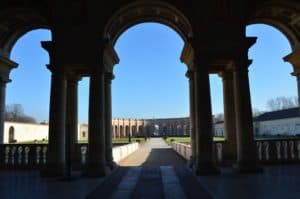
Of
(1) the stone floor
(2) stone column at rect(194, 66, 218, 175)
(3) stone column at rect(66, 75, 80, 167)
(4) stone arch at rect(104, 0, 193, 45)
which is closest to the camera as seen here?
(1) the stone floor

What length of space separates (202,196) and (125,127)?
9678 centimetres

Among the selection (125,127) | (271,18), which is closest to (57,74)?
(271,18)

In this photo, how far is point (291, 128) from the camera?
57344 mm

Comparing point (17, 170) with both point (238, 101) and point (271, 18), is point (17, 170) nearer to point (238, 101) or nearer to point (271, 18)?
point (238, 101)

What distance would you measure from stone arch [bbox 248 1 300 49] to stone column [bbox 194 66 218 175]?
402cm

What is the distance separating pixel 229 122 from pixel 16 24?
510 inches

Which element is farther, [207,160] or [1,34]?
[1,34]

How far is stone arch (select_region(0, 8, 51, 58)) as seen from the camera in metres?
13.7

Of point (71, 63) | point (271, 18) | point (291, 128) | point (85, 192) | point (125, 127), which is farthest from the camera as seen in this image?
point (125, 127)

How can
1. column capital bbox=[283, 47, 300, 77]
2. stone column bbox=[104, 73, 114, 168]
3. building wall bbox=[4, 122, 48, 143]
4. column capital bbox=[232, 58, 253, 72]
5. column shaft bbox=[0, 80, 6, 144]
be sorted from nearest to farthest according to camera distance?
1. column capital bbox=[232, 58, 253, 72]
2. stone column bbox=[104, 73, 114, 168]
3. column capital bbox=[283, 47, 300, 77]
4. column shaft bbox=[0, 80, 6, 144]
5. building wall bbox=[4, 122, 48, 143]

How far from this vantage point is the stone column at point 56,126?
11859 millimetres

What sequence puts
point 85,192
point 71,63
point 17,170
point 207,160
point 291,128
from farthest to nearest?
point 291,128
point 17,170
point 71,63
point 207,160
point 85,192

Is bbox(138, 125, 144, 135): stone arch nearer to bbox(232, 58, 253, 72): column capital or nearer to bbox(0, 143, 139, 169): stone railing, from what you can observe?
bbox(0, 143, 139, 169): stone railing

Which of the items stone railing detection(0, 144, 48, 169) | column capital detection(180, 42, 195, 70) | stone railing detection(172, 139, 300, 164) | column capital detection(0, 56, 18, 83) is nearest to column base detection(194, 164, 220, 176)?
stone railing detection(172, 139, 300, 164)
